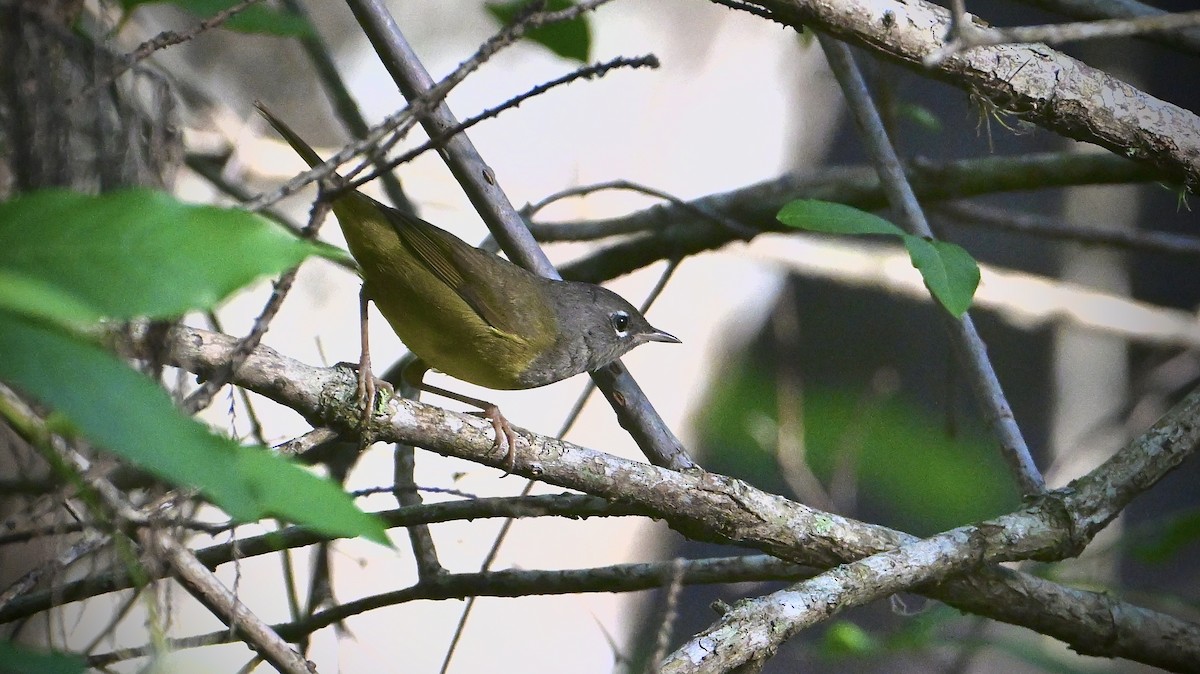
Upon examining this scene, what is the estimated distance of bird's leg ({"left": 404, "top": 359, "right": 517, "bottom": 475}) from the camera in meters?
1.88

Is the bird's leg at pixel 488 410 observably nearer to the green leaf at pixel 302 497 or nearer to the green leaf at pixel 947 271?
the green leaf at pixel 947 271

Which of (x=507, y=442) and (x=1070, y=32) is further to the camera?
(x=507, y=442)

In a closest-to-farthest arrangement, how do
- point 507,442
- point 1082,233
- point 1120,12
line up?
point 507,442, point 1120,12, point 1082,233

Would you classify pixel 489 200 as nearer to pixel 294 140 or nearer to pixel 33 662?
pixel 294 140

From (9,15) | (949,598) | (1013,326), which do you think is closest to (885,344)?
(1013,326)

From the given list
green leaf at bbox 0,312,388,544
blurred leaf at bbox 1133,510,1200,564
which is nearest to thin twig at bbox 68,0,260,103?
green leaf at bbox 0,312,388,544

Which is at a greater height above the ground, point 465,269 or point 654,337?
point 654,337

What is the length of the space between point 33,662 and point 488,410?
69.5 inches

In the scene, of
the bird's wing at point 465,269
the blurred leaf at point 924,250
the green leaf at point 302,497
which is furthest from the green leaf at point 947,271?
the bird's wing at point 465,269

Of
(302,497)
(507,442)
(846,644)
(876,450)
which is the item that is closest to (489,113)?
(507,442)

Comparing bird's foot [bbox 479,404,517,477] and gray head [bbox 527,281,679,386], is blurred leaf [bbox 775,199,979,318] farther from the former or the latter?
gray head [bbox 527,281,679,386]

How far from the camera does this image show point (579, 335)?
324 cm

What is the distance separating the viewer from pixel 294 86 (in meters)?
Result: 4.98

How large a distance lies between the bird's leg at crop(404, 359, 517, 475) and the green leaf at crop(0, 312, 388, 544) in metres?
1.08
